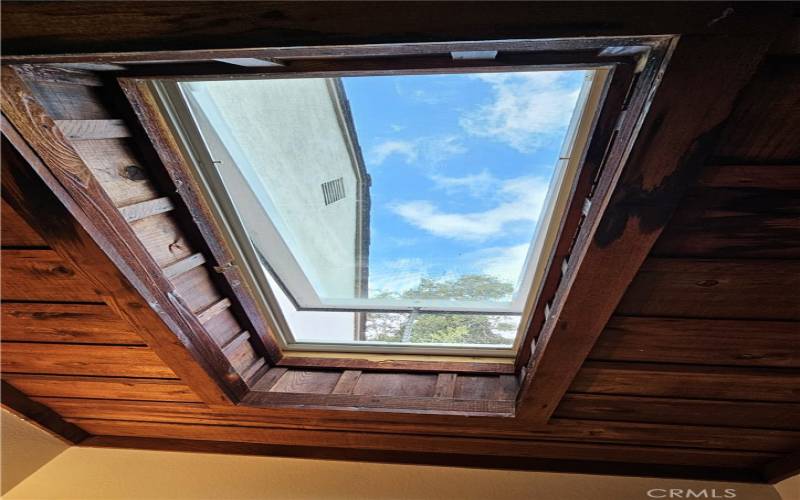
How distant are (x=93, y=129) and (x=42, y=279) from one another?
0.44 metres

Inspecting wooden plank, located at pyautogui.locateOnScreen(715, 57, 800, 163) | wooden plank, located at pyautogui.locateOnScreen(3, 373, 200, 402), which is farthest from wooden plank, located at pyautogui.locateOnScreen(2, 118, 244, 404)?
wooden plank, located at pyautogui.locateOnScreen(715, 57, 800, 163)

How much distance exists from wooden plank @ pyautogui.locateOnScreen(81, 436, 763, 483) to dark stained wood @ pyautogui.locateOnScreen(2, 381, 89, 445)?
1.16 ft

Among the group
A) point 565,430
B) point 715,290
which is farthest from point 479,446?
point 715,290

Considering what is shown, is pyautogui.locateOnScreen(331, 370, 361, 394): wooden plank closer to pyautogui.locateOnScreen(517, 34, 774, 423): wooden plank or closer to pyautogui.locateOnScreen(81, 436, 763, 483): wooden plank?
pyautogui.locateOnScreen(81, 436, 763, 483): wooden plank

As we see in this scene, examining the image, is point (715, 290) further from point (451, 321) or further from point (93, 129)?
point (93, 129)

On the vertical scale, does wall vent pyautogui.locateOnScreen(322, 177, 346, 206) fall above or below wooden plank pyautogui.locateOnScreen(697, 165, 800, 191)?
above

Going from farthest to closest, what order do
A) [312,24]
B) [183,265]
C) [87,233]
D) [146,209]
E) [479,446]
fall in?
[479,446] < [183,265] < [146,209] < [87,233] < [312,24]

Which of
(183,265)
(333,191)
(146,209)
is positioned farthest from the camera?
(333,191)

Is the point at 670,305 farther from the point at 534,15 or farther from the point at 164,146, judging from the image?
the point at 164,146

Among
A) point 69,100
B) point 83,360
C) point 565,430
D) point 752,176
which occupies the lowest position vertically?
point 565,430

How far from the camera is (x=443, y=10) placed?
0.40 m

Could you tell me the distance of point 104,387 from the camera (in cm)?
120

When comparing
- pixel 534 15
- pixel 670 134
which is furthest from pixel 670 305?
pixel 534 15

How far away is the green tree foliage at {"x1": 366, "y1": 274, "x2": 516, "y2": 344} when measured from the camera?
3.68 feet
